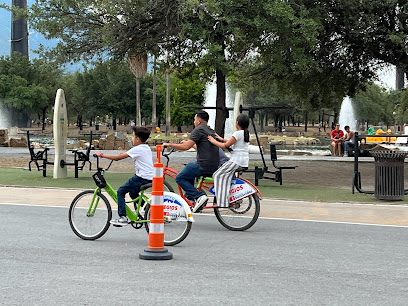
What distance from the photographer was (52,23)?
74.1 feet

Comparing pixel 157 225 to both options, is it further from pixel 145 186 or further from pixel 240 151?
pixel 240 151

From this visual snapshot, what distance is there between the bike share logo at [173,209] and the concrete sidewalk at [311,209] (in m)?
3.93

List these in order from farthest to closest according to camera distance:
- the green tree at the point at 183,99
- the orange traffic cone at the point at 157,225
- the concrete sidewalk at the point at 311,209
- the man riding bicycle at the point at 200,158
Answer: the green tree at the point at 183,99 → the concrete sidewalk at the point at 311,209 → the man riding bicycle at the point at 200,158 → the orange traffic cone at the point at 157,225

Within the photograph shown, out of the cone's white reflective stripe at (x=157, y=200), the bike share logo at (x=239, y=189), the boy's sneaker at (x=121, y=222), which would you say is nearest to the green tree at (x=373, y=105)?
the bike share logo at (x=239, y=189)

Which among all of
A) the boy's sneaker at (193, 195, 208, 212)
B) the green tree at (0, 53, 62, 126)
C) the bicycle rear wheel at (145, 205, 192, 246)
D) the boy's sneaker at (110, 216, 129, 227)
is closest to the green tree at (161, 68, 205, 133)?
the green tree at (0, 53, 62, 126)

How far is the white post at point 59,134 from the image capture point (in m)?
20.5

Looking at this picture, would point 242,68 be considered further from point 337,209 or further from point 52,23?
point 337,209

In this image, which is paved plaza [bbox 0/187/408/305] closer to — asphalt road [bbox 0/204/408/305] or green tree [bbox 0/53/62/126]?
asphalt road [bbox 0/204/408/305]

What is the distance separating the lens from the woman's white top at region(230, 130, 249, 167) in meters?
11.4

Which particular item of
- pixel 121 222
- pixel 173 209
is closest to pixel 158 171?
pixel 173 209

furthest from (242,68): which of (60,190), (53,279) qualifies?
(53,279)

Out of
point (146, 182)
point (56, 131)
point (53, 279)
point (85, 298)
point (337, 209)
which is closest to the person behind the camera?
point (85, 298)

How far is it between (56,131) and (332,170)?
949 cm

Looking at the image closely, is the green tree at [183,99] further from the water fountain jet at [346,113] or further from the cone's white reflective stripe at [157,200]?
the cone's white reflective stripe at [157,200]
